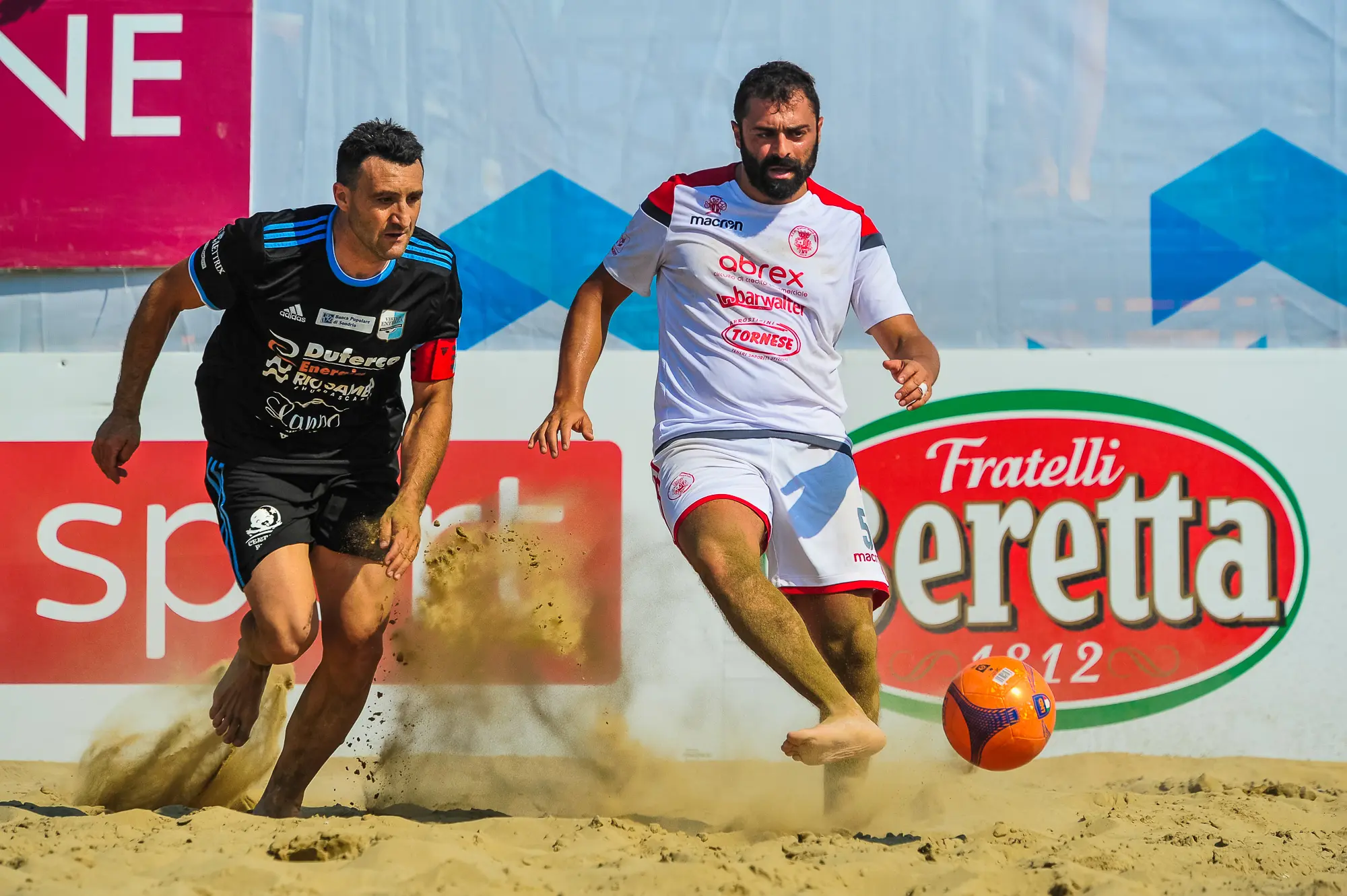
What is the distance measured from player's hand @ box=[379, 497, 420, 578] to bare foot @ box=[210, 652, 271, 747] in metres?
0.67

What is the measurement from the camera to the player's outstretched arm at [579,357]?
369cm

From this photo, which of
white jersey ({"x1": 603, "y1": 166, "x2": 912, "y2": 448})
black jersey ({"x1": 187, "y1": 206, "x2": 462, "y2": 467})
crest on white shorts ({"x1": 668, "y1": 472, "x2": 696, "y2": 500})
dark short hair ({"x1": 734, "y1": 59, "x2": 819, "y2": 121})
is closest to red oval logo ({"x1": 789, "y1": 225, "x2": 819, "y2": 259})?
white jersey ({"x1": 603, "y1": 166, "x2": 912, "y2": 448})

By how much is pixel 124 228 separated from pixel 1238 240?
15.4 ft

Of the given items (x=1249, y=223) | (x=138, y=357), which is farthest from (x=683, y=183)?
(x=1249, y=223)

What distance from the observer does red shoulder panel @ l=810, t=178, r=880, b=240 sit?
4.07 metres

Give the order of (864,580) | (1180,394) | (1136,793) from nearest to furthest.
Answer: (864,580) → (1136,793) → (1180,394)

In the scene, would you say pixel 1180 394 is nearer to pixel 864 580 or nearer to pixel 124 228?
pixel 864 580

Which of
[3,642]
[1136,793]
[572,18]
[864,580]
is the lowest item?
[1136,793]

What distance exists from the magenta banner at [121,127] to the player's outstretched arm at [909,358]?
2912mm

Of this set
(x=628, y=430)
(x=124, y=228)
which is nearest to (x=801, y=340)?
(x=628, y=430)

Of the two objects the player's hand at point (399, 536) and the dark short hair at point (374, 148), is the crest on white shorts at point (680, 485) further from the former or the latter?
the dark short hair at point (374, 148)

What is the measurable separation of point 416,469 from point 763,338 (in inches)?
45.1

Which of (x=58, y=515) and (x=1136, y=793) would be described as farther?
(x=58, y=515)

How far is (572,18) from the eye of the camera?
529 cm
